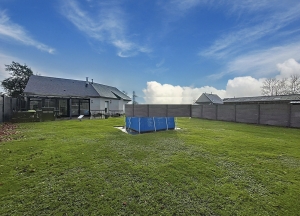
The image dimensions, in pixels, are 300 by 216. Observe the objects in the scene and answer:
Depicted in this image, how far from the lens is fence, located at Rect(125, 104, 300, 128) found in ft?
16.4

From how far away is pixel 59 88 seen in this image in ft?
56.3

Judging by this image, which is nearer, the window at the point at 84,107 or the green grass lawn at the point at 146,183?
the green grass lawn at the point at 146,183

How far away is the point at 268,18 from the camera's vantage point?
868cm

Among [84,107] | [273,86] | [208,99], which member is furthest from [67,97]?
[273,86]

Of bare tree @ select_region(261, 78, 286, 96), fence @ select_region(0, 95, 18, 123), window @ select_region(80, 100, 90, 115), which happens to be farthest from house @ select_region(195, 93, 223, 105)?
fence @ select_region(0, 95, 18, 123)

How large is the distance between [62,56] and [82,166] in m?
15.5

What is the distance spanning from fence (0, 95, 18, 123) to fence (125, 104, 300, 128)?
11580 mm

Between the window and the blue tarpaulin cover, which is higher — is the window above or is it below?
above

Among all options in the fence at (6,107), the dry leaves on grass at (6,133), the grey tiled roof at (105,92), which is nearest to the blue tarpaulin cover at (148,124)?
the dry leaves on grass at (6,133)

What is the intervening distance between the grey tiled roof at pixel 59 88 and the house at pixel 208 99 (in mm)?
22975

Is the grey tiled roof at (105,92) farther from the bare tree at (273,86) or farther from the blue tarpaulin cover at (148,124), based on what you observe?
the bare tree at (273,86)

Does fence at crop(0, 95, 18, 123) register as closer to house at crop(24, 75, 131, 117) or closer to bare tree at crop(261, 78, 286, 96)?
house at crop(24, 75, 131, 117)

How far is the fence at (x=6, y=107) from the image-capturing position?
431 inches

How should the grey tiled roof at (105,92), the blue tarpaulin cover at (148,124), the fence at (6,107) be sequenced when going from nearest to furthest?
1. the blue tarpaulin cover at (148,124)
2. the fence at (6,107)
3. the grey tiled roof at (105,92)
